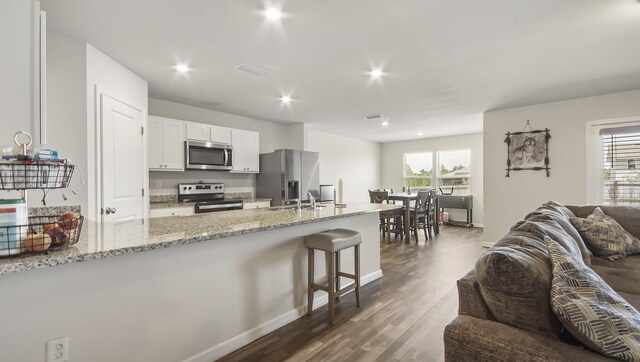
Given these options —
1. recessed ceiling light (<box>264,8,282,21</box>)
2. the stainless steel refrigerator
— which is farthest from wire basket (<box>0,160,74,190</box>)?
the stainless steel refrigerator

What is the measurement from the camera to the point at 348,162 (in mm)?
7969

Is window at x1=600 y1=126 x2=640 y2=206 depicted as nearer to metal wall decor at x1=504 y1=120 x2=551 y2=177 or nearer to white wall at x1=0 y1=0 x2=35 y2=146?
metal wall decor at x1=504 y1=120 x2=551 y2=177

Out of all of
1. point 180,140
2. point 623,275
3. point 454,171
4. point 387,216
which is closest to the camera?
point 623,275

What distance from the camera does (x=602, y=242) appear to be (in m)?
2.53

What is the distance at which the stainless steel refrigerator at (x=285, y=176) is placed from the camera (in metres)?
5.25

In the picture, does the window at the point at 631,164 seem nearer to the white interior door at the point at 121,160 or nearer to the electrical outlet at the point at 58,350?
the electrical outlet at the point at 58,350

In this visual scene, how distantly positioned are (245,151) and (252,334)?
139 inches

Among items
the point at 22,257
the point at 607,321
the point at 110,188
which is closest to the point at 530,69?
the point at 607,321

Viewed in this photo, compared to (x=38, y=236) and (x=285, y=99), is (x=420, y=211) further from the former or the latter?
(x=38, y=236)

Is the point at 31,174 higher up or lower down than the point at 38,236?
higher up

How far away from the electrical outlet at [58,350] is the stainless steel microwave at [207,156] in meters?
3.19

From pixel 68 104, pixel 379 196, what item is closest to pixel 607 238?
pixel 379 196

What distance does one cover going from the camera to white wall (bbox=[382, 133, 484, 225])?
7.49 m

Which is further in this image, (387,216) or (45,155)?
(387,216)
